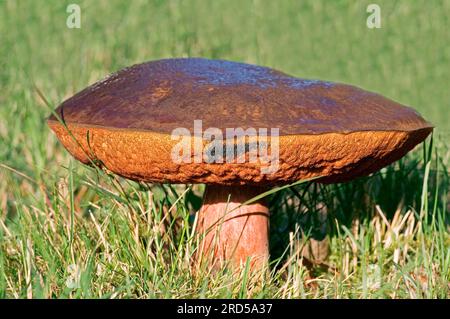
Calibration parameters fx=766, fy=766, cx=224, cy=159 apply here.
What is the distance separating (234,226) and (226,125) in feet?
2.29

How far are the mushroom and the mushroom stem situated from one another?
87 millimetres

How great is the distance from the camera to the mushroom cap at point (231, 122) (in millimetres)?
2215

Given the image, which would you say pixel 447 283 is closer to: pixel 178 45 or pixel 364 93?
pixel 364 93

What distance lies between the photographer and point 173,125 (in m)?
2.18

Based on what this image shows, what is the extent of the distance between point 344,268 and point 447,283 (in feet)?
2.02

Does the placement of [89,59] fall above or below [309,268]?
above

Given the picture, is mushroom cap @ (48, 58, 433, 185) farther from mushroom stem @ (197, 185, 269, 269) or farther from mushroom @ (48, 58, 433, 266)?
mushroom stem @ (197, 185, 269, 269)

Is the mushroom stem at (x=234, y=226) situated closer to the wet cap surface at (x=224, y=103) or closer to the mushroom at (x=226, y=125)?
the mushroom at (x=226, y=125)

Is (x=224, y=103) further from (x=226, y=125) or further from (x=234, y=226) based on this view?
(x=234, y=226)

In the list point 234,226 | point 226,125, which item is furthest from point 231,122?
point 234,226

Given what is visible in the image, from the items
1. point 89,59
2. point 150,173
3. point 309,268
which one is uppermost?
point 89,59

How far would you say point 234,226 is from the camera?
110 inches

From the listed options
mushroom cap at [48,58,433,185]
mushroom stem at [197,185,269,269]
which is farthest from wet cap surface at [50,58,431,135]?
mushroom stem at [197,185,269,269]
